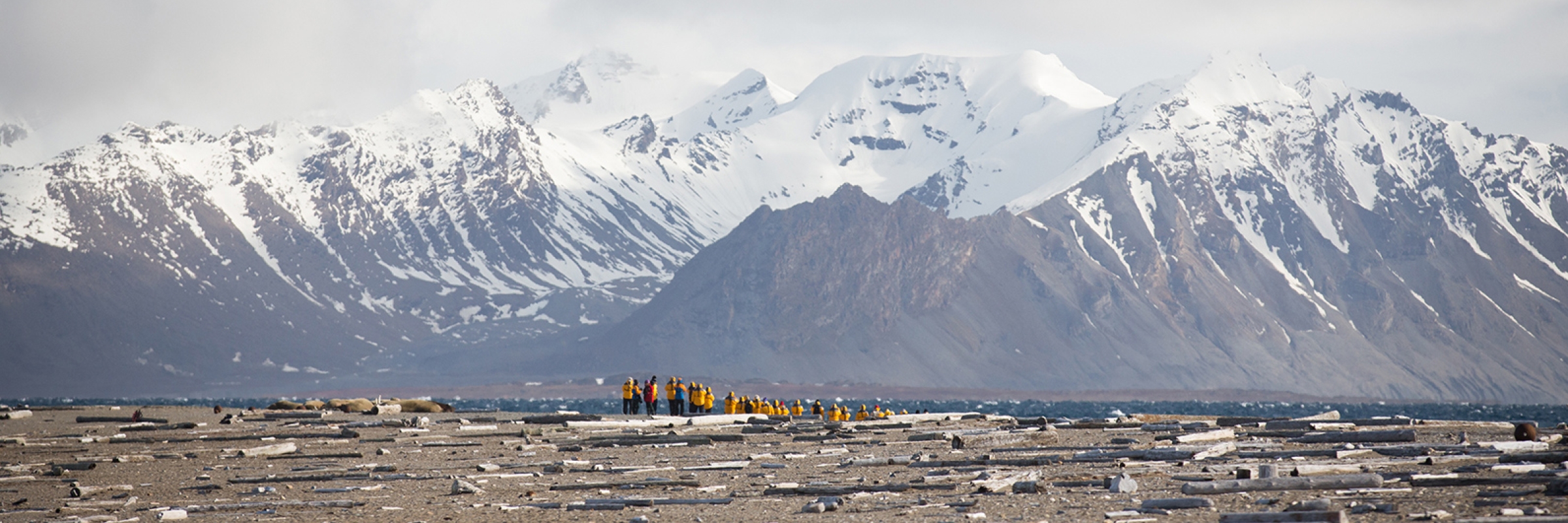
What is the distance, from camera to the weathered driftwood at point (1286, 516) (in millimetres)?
18188

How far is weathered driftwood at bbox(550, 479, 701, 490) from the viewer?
1046 inches

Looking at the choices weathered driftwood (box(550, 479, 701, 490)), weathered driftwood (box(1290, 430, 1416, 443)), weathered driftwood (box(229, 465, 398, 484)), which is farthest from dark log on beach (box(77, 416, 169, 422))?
weathered driftwood (box(1290, 430, 1416, 443))

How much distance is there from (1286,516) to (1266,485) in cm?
356

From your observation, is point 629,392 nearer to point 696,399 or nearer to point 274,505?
point 696,399

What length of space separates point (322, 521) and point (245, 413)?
42.2 meters

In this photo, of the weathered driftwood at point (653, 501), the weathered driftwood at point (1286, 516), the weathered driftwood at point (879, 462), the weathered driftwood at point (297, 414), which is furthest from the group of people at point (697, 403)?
the weathered driftwood at point (1286, 516)

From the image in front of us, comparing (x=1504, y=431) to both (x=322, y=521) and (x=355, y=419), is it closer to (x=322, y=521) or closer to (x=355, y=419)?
(x=322, y=521)

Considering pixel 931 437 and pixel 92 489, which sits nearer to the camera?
pixel 92 489

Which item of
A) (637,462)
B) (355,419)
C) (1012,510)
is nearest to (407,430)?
(355,419)

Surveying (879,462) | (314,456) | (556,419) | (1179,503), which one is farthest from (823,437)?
(1179,503)

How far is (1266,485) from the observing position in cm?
2195

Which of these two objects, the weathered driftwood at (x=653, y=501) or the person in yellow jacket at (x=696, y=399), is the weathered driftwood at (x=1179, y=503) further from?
the person in yellow jacket at (x=696, y=399)

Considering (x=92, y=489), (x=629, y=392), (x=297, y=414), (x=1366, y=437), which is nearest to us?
(x=92, y=489)

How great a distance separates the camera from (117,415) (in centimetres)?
6112
